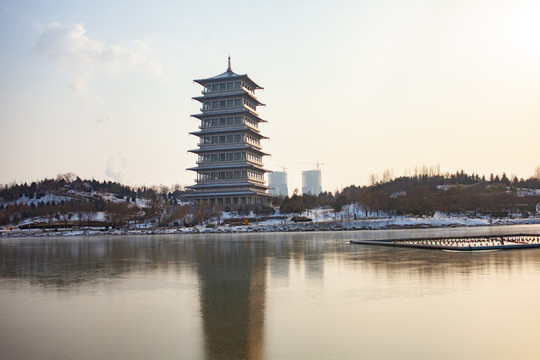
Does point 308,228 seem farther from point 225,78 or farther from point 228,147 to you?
point 225,78

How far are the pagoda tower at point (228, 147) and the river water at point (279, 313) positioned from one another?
74438 millimetres

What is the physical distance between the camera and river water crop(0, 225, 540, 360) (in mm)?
7250

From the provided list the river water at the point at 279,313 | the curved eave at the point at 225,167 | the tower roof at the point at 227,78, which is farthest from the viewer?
the tower roof at the point at 227,78

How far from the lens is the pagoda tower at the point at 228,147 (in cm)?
9212

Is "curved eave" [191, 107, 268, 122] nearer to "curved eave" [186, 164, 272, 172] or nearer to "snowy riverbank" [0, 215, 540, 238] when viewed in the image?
"curved eave" [186, 164, 272, 172]

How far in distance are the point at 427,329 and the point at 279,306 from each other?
3264 mm

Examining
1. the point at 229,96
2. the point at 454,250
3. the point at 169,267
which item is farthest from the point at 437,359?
the point at 229,96

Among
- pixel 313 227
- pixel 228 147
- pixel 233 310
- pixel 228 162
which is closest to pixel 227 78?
pixel 228 147

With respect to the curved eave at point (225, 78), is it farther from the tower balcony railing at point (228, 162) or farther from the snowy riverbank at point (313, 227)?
the snowy riverbank at point (313, 227)

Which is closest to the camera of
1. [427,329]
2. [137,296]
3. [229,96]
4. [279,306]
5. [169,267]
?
[427,329]

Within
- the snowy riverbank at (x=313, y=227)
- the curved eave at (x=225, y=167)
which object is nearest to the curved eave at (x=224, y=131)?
the curved eave at (x=225, y=167)

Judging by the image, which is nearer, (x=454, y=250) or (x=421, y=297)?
(x=421, y=297)

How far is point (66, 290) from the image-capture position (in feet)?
43.1

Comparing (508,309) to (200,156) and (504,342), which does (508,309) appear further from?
(200,156)
